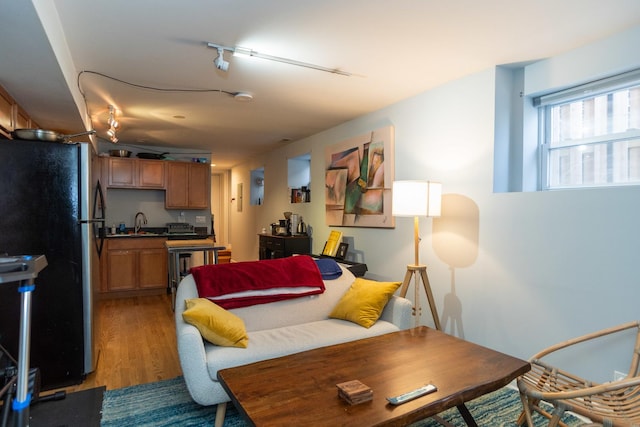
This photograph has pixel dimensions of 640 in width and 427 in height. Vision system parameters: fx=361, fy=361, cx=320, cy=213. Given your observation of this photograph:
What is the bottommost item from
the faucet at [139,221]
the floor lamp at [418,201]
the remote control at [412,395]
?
the remote control at [412,395]

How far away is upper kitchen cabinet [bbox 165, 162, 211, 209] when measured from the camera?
589 centimetres

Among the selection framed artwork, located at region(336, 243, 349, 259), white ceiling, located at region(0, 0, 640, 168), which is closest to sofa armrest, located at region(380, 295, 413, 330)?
framed artwork, located at region(336, 243, 349, 259)

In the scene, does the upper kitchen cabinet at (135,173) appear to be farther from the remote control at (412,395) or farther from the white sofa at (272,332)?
the remote control at (412,395)

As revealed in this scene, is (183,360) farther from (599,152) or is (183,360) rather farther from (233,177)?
(233,177)

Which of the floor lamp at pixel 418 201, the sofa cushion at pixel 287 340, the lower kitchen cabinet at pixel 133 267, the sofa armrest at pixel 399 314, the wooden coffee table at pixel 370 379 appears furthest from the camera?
Result: the lower kitchen cabinet at pixel 133 267

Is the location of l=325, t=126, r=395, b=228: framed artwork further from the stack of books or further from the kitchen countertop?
the kitchen countertop

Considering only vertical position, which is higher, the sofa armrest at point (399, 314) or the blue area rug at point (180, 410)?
the sofa armrest at point (399, 314)

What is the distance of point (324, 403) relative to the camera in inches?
55.7

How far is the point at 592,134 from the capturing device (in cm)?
245

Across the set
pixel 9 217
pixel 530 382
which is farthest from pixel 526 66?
pixel 9 217

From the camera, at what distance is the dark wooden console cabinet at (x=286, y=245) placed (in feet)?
16.3

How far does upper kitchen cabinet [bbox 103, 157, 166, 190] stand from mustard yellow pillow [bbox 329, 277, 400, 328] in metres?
4.23

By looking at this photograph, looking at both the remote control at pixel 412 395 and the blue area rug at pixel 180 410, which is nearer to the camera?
the remote control at pixel 412 395

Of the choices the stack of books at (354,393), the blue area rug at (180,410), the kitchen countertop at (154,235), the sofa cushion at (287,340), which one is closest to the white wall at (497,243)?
the blue area rug at (180,410)
